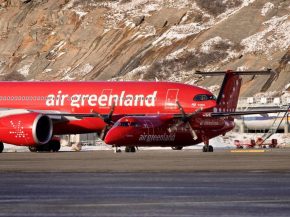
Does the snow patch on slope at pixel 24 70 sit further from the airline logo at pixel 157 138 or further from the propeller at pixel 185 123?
the airline logo at pixel 157 138

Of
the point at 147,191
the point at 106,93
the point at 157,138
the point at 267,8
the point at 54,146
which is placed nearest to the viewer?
the point at 147,191

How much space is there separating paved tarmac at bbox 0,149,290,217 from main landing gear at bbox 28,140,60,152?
90.9 ft

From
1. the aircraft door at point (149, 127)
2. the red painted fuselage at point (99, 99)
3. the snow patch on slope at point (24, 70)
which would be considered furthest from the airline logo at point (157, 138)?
the snow patch on slope at point (24, 70)

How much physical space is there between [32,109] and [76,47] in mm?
77332

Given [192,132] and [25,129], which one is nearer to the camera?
[25,129]

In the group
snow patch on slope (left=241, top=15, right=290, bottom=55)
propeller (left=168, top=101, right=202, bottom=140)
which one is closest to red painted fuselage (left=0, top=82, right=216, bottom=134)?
propeller (left=168, top=101, right=202, bottom=140)

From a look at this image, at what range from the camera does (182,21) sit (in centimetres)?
13688

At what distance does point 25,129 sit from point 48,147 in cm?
570

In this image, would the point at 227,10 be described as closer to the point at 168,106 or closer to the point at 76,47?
the point at 76,47

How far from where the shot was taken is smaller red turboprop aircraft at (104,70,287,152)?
54.6 m

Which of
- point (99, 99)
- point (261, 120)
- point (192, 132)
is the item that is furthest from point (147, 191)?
point (261, 120)

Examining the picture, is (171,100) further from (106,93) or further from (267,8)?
(267,8)

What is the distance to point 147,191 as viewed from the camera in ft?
71.7

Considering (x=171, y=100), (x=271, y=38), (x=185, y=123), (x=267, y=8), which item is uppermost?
(x=267, y=8)
